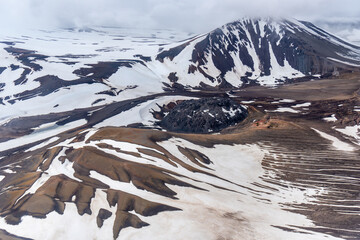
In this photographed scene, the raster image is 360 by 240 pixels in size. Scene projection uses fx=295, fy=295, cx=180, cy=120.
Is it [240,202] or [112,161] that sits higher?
[112,161]

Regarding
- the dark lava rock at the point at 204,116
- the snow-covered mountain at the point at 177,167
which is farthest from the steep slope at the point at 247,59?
the dark lava rock at the point at 204,116

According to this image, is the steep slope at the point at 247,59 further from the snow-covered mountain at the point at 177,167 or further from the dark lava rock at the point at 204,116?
the dark lava rock at the point at 204,116

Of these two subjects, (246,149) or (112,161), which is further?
(246,149)

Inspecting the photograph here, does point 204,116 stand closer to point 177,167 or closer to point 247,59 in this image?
point 177,167

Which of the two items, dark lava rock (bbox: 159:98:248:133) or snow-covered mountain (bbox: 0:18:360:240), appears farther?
dark lava rock (bbox: 159:98:248:133)

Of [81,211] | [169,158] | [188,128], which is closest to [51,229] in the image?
[81,211]

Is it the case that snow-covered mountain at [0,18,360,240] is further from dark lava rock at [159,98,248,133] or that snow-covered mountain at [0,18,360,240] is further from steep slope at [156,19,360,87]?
steep slope at [156,19,360,87]

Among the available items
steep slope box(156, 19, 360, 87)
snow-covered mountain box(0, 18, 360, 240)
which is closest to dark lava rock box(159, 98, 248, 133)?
snow-covered mountain box(0, 18, 360, 240)

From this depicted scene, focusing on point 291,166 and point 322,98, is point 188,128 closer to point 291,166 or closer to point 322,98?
point 291,166
